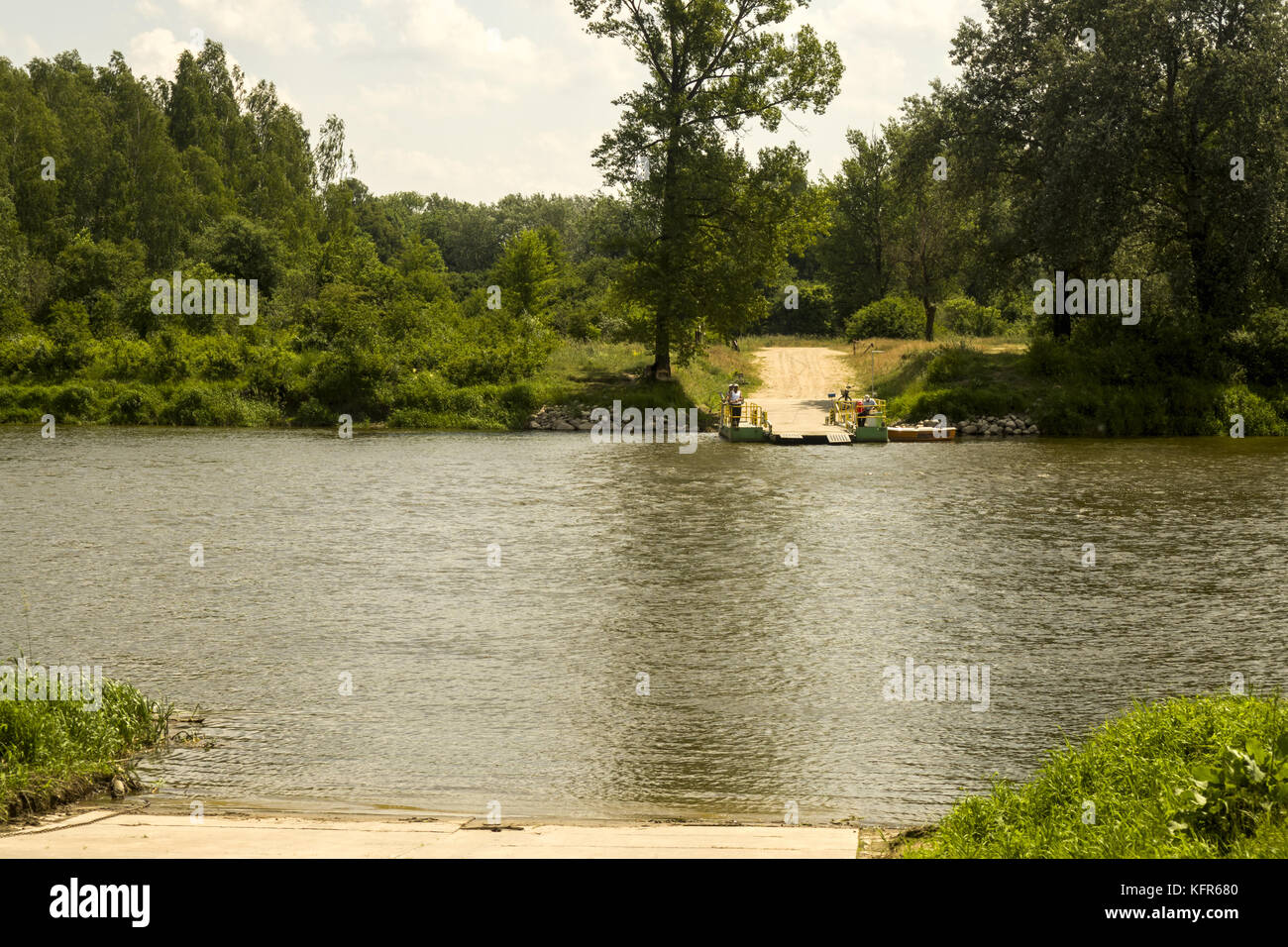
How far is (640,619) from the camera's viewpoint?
19.9 metres

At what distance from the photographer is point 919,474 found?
126ft

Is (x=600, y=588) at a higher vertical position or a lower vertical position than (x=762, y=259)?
lower

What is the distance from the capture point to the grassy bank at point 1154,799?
761 cm

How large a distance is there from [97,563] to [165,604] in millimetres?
4463

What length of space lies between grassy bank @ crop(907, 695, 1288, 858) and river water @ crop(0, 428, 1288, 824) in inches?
72.5

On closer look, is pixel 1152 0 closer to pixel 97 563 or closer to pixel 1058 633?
pixel 1058 633

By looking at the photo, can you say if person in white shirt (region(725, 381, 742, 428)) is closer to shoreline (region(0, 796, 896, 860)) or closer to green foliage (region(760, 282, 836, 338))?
shoreline (region(0, 796, 896, 860))

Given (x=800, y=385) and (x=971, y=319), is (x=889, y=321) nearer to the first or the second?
(x=971, y=319)

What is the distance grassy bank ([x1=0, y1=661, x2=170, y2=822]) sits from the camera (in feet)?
33.6

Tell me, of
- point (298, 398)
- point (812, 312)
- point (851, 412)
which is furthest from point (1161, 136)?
point (812, 312)

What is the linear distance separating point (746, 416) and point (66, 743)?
42.0m

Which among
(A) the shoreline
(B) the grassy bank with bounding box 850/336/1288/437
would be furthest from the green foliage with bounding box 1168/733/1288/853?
(B) the grassy bank with bounding box 850/336/1288/437
